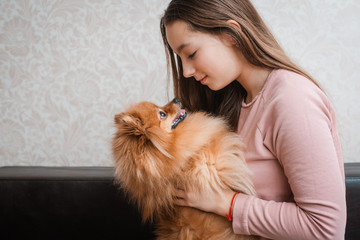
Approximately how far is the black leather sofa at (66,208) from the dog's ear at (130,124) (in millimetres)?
503

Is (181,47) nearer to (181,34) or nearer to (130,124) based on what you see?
(181,34)

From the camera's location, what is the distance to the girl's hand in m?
0.86

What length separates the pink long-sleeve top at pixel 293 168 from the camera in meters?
0.71

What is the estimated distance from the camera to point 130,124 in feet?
3.06

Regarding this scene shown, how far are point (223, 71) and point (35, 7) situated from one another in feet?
5.06

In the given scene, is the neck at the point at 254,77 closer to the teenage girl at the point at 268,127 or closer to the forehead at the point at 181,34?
the teenage girl at the point at 268,127

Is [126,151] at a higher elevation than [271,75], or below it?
below

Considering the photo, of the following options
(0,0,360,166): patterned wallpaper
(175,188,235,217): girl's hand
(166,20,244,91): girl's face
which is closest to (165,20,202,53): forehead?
(166,20,244,91): girl's face

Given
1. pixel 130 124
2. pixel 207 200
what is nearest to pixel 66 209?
pixel 130 124

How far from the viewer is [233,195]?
0.88 metres

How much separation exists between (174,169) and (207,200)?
16 centimetres

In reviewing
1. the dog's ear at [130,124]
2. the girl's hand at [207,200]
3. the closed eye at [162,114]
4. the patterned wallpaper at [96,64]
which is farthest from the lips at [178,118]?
the patterned wallpaper at [96,64]

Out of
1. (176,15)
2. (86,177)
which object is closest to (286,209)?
(176,15)

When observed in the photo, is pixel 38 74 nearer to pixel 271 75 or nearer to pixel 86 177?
pixel 86 177
